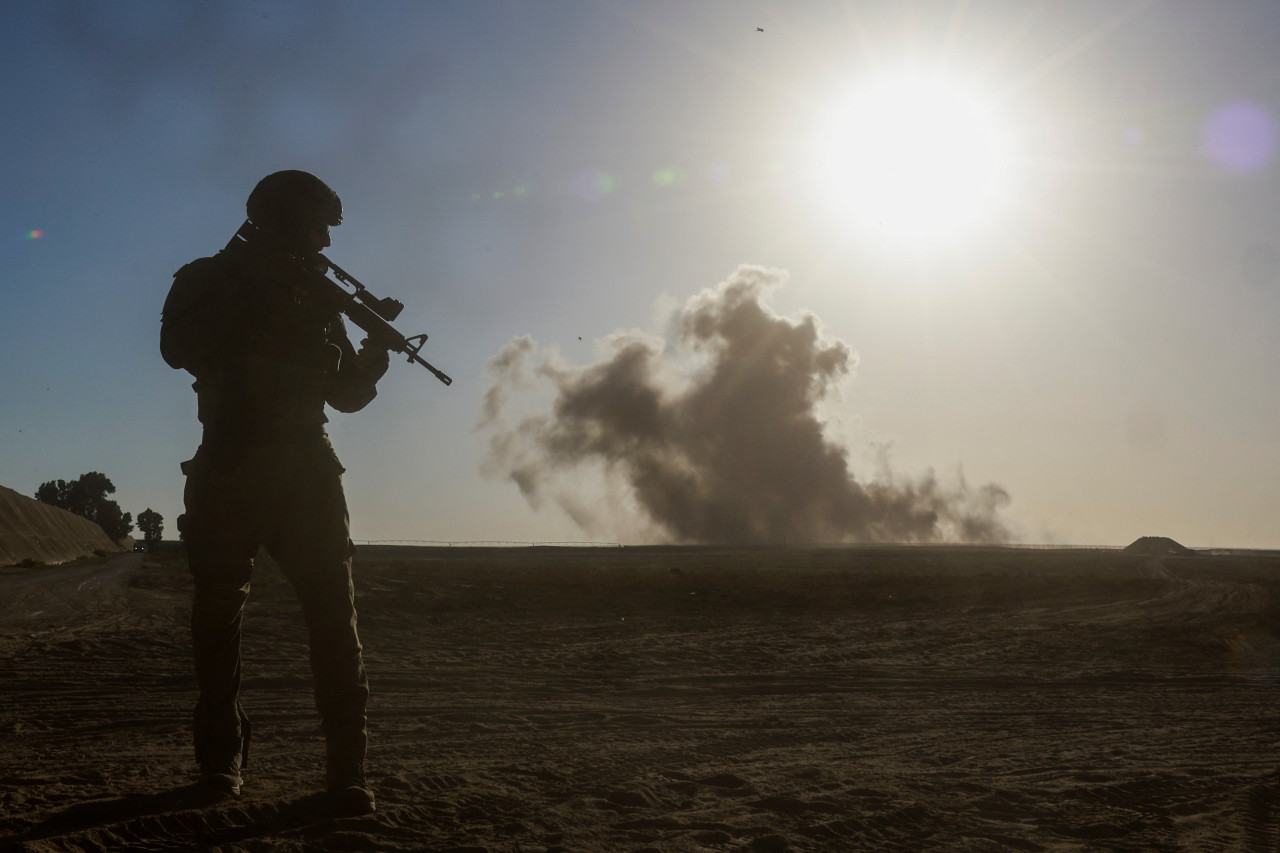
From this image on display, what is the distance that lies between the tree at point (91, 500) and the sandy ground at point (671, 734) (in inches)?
3855

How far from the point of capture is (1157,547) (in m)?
83.4

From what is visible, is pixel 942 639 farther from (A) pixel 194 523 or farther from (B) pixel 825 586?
(A) pixel 194 523

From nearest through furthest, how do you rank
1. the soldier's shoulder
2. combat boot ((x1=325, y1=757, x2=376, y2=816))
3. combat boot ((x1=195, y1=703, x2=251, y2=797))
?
1. combat boot ((x1=325, y1=757, x2=376, y2=816))
2. combat boot ((x1=195, y1=703, x2=251, y2=797))
3. the soldier's shoulder

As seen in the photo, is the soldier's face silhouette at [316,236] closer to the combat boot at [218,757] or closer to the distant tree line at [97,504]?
the combat boot at [218,757]

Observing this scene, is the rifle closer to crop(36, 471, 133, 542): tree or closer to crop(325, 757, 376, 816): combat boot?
crop(325, 757, 376, 816): combat boot

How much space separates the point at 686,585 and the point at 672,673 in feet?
40.3

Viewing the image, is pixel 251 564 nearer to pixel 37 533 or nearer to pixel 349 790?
pixel 349 790

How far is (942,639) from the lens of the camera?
13.9 meters

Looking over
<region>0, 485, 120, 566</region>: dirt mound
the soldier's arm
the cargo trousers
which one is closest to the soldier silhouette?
the cargo trousers

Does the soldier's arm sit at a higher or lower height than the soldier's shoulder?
lower

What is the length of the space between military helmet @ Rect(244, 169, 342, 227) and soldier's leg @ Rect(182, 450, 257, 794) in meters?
1.34

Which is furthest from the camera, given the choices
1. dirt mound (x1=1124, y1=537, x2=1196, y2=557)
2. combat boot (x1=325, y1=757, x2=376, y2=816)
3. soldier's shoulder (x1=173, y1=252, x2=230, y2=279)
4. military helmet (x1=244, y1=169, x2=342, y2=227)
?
dirt mound (x1=1124, y1=537, x2=1196, y2=557)

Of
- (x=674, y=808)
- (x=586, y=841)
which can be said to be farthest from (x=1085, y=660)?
(x=586, y=841)

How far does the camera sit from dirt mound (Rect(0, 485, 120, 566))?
5284 centimetres
